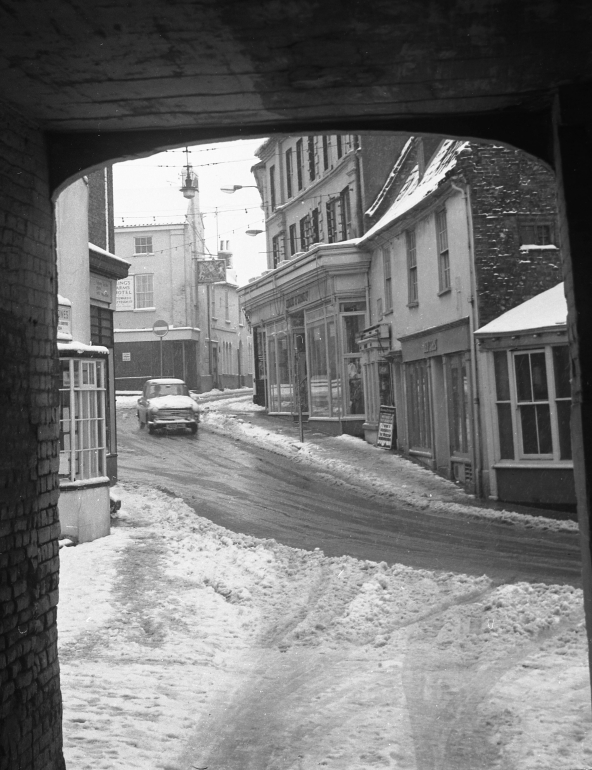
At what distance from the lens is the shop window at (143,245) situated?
1900 inches

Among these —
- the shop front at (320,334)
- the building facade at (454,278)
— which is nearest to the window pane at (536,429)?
the building facade at (454,278)

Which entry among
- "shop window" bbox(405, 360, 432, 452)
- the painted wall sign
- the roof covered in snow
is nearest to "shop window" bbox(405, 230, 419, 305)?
the roof covered in snow

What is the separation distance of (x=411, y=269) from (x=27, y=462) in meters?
17.2

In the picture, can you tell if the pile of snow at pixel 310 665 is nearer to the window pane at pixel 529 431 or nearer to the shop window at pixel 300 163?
the window pane at pixel 529 431

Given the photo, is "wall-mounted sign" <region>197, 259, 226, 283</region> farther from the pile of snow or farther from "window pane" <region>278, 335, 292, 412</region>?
the pile of snow

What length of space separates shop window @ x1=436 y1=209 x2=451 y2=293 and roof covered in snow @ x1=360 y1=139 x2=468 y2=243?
64 cm

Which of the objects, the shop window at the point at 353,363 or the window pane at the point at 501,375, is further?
the shop window at the point at 353,363

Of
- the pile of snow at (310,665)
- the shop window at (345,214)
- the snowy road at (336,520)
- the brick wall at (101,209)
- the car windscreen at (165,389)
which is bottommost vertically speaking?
the pile of snow at (310,665)

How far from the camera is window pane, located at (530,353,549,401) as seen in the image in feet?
51.1

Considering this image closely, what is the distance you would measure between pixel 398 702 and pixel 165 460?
16691 millimetres

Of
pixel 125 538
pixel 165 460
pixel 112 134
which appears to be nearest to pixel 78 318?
pixel 125 538

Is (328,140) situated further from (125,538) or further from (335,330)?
(125,538)

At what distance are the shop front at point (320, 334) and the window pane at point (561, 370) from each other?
822 cm

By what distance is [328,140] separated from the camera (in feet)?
92.2
